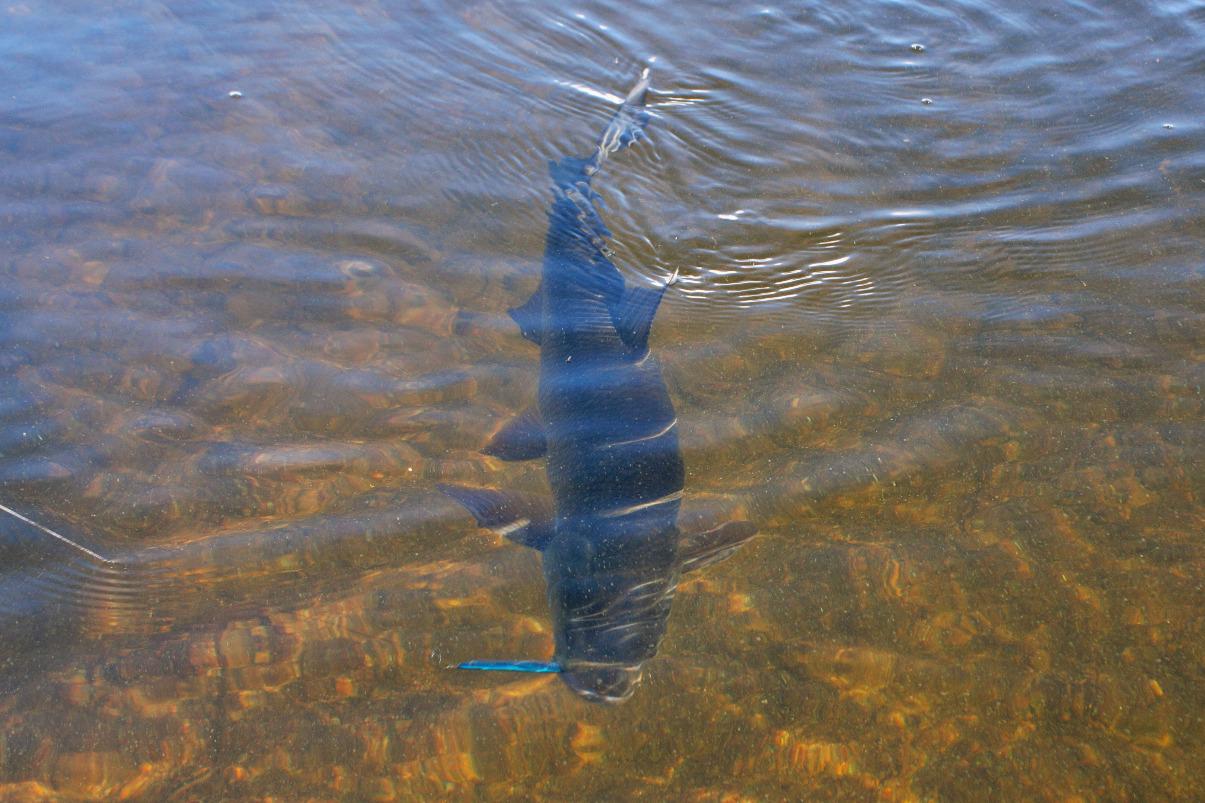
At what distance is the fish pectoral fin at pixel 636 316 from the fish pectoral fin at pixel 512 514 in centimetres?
101

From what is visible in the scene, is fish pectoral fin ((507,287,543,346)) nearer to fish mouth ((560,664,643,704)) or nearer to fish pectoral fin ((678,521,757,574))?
fish pectoral fin ((678,521,757,574))

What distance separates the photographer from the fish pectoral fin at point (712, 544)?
3.68 meters

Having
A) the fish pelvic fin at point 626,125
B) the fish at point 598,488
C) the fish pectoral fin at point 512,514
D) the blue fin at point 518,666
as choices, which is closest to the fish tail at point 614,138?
the fish pelvic fin at point 626,125

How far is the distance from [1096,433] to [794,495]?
58.2 inches

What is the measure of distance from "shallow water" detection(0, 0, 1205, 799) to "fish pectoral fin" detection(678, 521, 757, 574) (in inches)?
5.1

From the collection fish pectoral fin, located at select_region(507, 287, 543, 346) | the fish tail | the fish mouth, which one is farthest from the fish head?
the fish tail

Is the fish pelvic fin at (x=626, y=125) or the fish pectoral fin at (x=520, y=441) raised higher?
the fish pelvic fin at (x=626, y=125)

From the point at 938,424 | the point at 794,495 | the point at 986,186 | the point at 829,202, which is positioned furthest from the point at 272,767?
the point at 986,186

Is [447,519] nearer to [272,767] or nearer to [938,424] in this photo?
[272,767]

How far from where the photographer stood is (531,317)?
15.6 ft

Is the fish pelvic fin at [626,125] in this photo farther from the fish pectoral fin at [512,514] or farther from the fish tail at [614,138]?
the fish pectoral fin at [512,514]

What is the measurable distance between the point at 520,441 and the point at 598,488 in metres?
0.58

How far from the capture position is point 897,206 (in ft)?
18.5

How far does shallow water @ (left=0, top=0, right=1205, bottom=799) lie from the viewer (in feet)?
10.9
